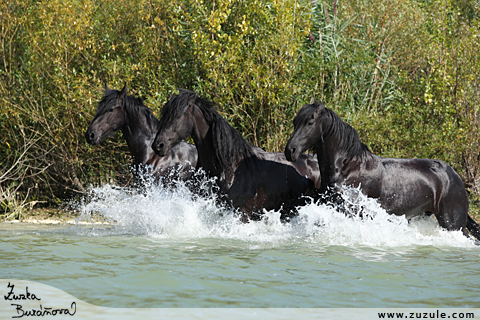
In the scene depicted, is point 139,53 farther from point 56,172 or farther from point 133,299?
point 133,299

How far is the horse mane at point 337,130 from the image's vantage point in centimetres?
589

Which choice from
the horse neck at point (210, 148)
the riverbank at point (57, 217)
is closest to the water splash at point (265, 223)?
the horse neck at point (210, 148)

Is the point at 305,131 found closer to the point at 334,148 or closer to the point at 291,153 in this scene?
the point at 291,153

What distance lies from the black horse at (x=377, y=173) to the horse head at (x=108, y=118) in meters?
2.62

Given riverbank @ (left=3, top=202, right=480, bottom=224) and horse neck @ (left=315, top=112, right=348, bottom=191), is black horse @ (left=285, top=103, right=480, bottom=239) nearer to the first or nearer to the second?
horse neck @ (left=315, top=112, right=348, bottom=191)

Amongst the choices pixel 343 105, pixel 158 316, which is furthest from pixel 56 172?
pixel 158 316

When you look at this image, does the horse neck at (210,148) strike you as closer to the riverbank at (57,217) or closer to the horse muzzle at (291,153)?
the horse muzzle at (291,153)

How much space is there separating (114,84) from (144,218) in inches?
127

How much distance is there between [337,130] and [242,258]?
194 cm

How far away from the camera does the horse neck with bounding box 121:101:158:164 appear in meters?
7.20

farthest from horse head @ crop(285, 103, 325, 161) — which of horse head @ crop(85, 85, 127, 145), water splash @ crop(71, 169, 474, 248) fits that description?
horse head @ crop(85, 85, 127, 145)

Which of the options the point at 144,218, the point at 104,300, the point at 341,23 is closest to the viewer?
the point at 104,300

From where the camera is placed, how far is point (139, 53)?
32.1 ft

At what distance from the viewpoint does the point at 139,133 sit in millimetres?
7230
